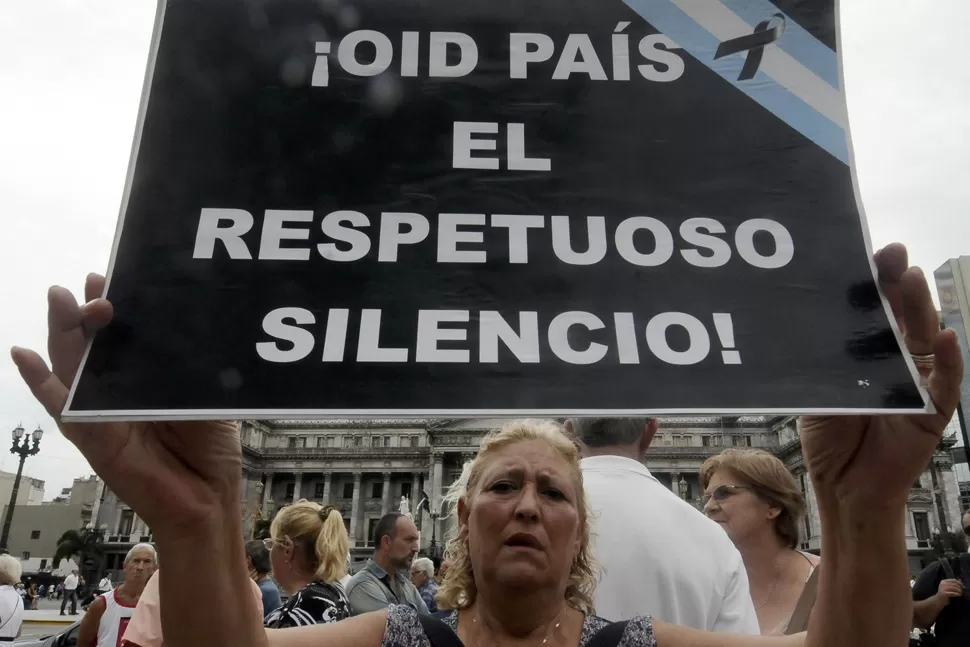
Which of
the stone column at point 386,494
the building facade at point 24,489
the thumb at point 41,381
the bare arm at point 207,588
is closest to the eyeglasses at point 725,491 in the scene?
the bare arm at point 207,588

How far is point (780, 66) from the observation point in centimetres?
163

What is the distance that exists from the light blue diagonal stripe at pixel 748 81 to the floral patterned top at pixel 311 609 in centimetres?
285

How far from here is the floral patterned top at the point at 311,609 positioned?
3.31 m

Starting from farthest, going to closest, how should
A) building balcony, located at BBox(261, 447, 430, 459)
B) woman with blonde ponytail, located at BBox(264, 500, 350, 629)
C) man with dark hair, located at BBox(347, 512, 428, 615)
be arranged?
1. building balcony, located at BBox(261, 447, 430, 459)
2. man with dark hair, located at BBox(347, 512, 428, 615)
3. woman with blonde ponytail, located at BBox(264, 500, 350, 629)

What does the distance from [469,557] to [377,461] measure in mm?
62497

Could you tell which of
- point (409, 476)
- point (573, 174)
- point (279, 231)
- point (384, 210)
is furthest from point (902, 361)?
point (409, 476)

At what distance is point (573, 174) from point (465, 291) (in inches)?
15.1

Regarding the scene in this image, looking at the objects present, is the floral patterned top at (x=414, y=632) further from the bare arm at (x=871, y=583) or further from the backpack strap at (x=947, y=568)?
the backpack strap at (x=947, y=568)

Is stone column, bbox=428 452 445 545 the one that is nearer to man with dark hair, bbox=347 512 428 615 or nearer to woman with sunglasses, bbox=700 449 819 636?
man with dark hair, bbox=347 512 428 615

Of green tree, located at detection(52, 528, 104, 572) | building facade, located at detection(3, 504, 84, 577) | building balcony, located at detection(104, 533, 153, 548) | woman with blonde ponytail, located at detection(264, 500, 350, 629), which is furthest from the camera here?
building facade, located at detection(3, 504, 84, 577)

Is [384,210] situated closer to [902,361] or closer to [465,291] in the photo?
[465,291]

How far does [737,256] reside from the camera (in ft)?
4.70

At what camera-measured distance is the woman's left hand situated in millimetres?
1238

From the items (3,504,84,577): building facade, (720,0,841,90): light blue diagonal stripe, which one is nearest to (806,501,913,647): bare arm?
(720,0,841,90): light blue diagonal stripe
